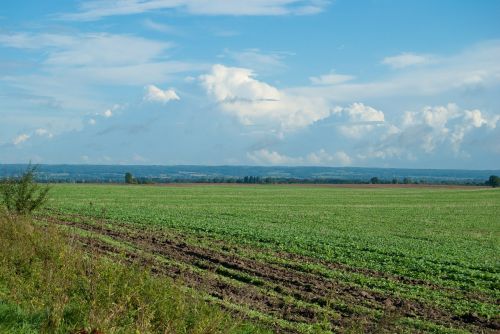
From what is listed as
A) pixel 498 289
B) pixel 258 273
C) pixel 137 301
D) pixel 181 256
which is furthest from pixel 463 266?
pixel 137 301

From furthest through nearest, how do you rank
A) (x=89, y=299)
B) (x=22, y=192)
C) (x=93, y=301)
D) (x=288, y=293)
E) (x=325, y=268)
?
(x=22, y=192)
(x=325, y=268)
(x=288, y=293)
(x=89, y=299)
(x=93, y=301)

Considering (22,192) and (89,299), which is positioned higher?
(22,192)

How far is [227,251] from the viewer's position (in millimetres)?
23734

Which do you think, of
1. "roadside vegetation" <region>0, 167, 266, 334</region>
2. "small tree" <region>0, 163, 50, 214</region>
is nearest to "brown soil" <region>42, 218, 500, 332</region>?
"roadside vegetation" <region>0, 167, 266, 334</region>

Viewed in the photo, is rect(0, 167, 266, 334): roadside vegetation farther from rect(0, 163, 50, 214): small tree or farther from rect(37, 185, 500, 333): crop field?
rect(0, 163, 50, 214): small tree

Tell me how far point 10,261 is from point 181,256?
990 cm

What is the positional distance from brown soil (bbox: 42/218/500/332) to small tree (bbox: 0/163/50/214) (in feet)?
18.0

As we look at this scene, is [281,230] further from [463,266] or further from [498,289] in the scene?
[498,289]

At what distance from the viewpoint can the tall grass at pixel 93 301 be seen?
8375 mm

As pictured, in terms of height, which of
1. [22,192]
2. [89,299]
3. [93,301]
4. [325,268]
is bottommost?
[325,268]

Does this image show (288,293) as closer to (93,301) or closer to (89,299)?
(89,299)

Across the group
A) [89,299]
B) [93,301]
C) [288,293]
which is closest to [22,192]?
[288,293]

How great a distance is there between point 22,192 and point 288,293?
15307mm

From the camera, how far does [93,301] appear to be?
888cm
